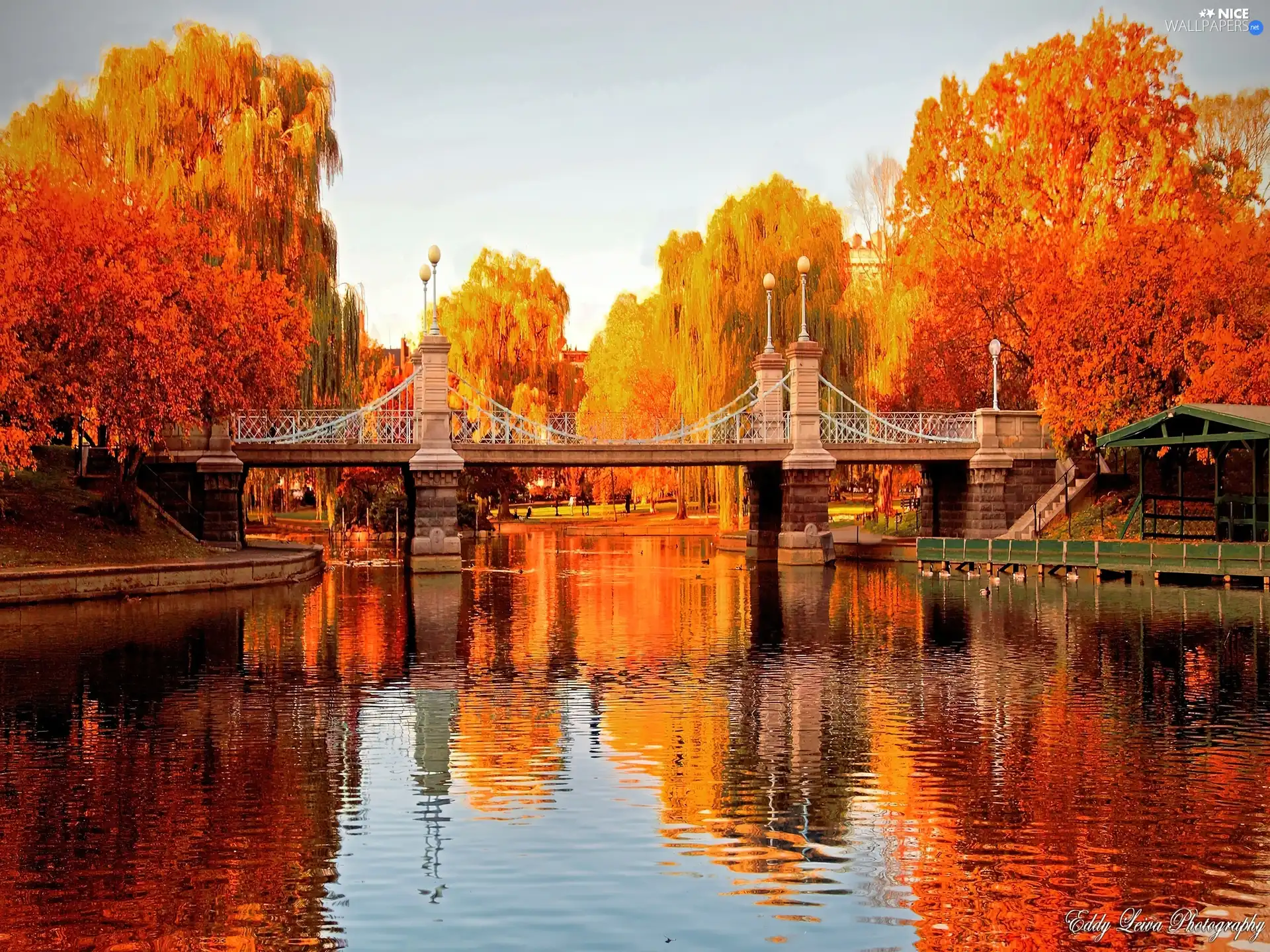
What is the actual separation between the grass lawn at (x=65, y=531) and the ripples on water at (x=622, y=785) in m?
8.92

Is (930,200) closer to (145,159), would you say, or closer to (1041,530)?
(1041,530)

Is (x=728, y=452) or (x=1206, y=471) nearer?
(x=728, y=452)

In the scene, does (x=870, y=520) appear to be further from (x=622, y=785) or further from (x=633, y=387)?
(x=622, y=785)

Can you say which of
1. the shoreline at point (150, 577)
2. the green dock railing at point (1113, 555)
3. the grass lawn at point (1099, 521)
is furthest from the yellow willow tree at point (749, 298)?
the shoreline at point (150, 577)

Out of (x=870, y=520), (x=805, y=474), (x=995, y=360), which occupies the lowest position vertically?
(x=870, y=520)

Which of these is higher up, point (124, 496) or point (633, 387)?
point (633, 387)

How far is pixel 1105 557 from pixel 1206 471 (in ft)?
41.0

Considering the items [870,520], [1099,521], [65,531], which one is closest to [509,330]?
[870,520]

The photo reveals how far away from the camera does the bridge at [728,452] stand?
46.7 meters

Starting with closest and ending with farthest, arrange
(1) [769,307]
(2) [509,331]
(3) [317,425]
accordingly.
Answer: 1. (3) [317,425]
2. (1) [769,307]
3. (2) [509,331]

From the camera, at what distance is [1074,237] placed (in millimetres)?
51188

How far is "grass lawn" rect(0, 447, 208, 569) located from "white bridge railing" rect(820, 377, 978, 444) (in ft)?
77.9
